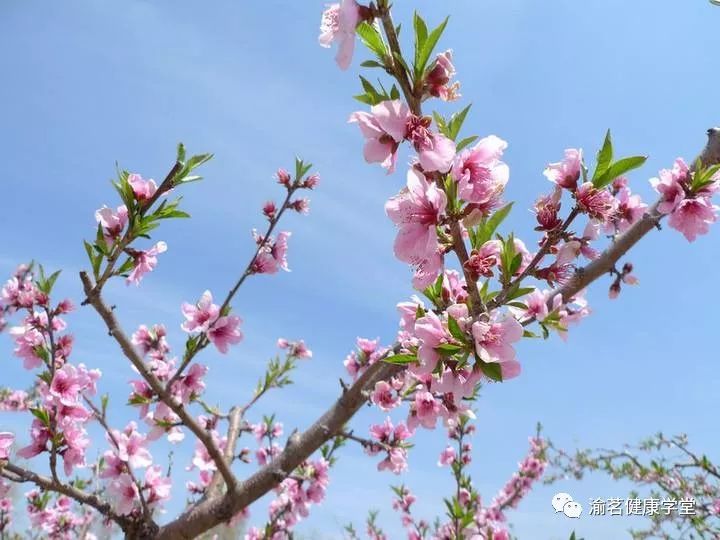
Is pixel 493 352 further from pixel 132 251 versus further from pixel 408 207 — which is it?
pixel 132 251

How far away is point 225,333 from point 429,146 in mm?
2413

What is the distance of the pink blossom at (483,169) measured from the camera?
5.00 ft

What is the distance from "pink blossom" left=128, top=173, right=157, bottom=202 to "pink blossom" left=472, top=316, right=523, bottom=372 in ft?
5.89

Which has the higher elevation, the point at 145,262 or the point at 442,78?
the point at 145,262

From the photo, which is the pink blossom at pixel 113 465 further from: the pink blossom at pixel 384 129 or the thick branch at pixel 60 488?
the pink blossom at pixel 384 129

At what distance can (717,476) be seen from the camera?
162 inches

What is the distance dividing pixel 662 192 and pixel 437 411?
5.36 ft

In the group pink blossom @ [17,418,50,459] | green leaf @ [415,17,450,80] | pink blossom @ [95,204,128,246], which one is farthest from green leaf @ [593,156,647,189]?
pink blossom @ [17,418,50,459]

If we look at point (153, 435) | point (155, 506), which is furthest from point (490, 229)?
point (155, 506)

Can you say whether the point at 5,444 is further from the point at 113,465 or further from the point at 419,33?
the point at 419,33

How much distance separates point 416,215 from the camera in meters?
1.51

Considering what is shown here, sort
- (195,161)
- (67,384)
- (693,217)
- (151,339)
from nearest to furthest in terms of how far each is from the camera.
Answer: (693,217)
(195,161)
(67,384)
(151,339)

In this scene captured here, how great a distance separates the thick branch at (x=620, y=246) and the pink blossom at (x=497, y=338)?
1401 millimetres

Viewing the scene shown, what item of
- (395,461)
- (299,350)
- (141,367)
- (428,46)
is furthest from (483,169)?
(299,350)
